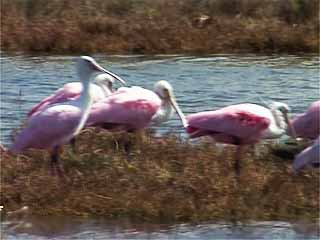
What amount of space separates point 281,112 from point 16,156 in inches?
81.9

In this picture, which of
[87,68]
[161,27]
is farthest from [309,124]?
[161,27]

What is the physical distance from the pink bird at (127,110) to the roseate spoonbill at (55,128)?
0.49 meters

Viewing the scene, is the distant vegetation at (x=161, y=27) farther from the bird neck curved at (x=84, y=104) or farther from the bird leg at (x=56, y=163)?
the bird leg at (x=56, y=163)

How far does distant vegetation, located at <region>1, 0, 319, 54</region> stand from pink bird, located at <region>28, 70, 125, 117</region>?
8.51 meters

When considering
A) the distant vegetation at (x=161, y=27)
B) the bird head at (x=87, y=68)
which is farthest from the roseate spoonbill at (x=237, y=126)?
the distant vegetation at (x=161, y=27)

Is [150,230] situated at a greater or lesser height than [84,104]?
lesser

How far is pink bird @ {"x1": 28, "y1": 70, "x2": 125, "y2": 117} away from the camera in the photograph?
31.7 feet

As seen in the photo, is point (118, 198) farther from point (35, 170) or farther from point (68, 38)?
point (68, 38)

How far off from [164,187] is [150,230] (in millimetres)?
619

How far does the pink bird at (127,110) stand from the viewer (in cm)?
913

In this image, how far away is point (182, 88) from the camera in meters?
15.0

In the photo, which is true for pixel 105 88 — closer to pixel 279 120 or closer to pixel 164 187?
pixel 279 120

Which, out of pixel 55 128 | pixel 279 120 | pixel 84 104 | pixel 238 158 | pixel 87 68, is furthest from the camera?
pixel 279 120

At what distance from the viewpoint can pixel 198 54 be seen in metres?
18.8
